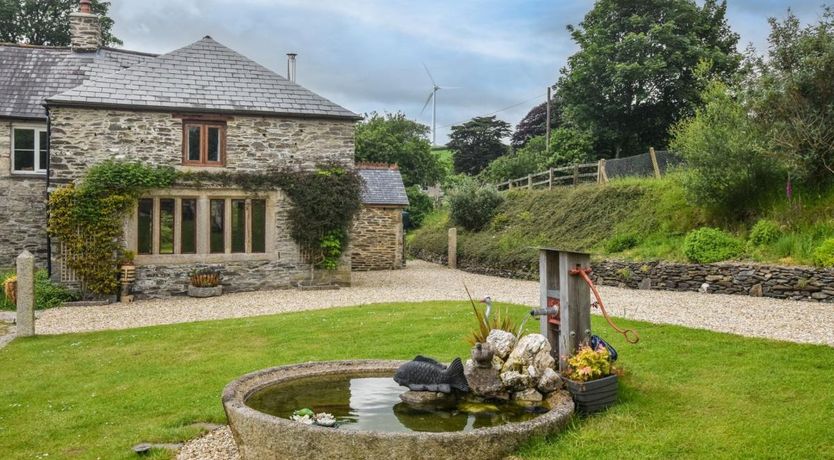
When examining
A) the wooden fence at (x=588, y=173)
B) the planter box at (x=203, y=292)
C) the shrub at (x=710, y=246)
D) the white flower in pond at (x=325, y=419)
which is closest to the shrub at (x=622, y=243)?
the shrub at (x=710, y=246)

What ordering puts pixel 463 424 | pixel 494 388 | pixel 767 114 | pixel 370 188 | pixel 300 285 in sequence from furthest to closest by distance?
pixel 370 188, pixel 300 285, pixel 767 114, pixel 494 388, pixel 463 424

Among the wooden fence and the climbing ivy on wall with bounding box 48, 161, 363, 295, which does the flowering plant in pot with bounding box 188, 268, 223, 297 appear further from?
the wooden fence

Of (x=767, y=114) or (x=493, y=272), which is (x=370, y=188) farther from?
(x=767, y=114)

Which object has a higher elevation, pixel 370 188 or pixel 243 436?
pixel 370 188

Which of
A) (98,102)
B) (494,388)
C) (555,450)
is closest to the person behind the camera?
(555,450)

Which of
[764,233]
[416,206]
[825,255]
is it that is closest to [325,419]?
[825,255]

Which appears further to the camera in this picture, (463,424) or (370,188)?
(370,188)

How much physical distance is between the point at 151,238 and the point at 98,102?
388 cm

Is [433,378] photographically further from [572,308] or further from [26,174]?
[26,174]

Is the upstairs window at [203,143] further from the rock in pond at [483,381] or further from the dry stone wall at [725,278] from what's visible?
the rock in pond at [483,381]

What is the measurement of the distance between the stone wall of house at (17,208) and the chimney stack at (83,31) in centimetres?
448

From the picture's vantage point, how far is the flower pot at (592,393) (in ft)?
18.7

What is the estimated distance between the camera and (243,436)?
5.11 metres

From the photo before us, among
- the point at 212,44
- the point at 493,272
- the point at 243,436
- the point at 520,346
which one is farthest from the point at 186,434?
the point at 493,272
